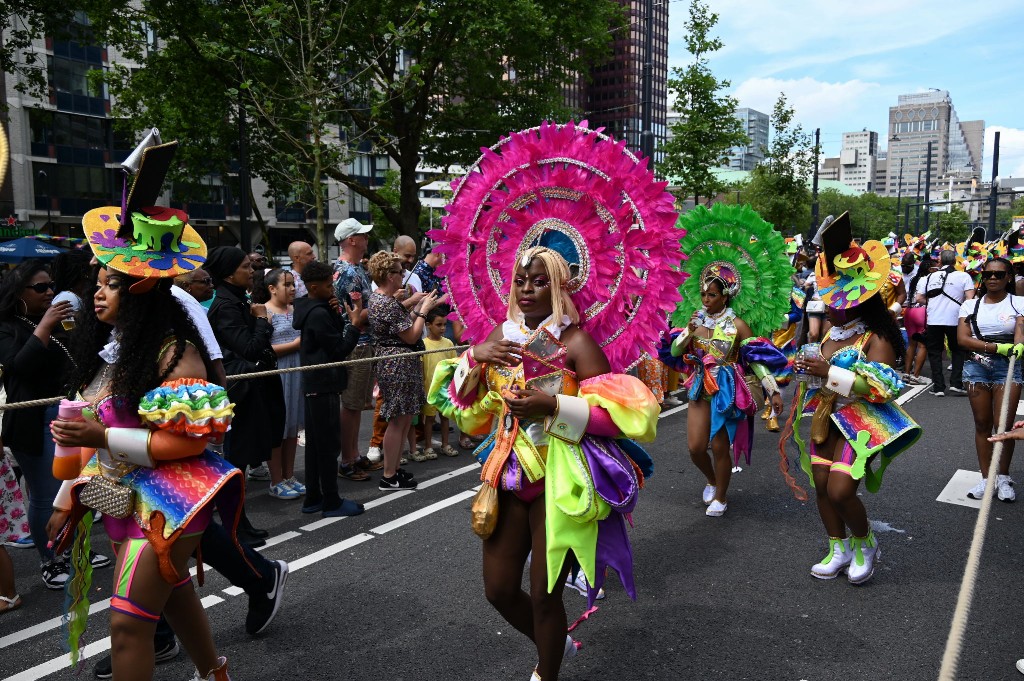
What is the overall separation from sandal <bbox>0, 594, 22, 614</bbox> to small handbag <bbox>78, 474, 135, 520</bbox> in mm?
1783

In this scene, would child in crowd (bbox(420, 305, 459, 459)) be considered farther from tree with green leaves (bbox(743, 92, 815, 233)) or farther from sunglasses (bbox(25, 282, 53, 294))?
tree with green leaves (bbox(743, 92, 815, 233))

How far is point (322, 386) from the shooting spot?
5316mm

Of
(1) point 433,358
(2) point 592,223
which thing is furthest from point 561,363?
(1) point 433,358

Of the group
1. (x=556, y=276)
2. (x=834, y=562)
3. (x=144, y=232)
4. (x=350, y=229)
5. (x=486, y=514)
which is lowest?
(x=834, y=562)

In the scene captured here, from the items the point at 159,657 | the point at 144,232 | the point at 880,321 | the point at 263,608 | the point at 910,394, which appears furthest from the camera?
the point at 910,394

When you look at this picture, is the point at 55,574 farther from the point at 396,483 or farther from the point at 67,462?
the point at 396,483

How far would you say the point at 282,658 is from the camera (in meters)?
3.55

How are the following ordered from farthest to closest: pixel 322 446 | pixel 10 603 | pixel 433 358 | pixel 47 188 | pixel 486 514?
pixel 47 188 → pixel 433 358 → pixel 322 446 → pixel 10 603 → pixel 486 514

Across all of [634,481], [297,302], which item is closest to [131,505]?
[634,481]

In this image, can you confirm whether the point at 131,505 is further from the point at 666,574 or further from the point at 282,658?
the point at 666,574

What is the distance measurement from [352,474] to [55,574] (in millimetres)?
2543

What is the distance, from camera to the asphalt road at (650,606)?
11.4ft

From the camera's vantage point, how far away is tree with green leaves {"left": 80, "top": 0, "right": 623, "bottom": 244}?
44.9 ft

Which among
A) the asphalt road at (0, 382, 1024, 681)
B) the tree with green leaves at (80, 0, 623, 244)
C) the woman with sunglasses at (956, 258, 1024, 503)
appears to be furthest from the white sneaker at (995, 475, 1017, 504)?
the tree with green leaves at (80, 0, 623, 244)
